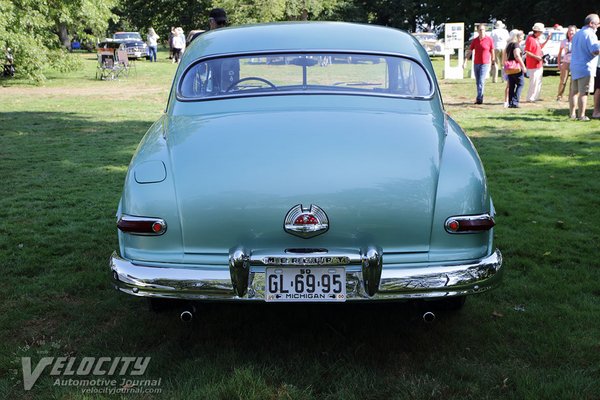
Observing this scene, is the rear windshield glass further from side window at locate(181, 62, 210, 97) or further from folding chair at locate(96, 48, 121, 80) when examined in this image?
folding chair at locate(96, 48, 121, 80)

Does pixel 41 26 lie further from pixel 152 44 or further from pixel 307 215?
pixel 307 215

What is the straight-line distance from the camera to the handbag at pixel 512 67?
47.3ft

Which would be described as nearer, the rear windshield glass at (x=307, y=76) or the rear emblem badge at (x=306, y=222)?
the rear emblem badge at (x=306, y=222)

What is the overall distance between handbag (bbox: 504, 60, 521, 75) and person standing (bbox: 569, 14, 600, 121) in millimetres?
1862

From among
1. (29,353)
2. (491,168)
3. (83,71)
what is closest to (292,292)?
(29,353)

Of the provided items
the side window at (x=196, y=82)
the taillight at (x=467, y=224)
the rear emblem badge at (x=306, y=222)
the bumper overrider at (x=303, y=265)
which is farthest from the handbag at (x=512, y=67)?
the rear emblem badge at (x=306, y=222)

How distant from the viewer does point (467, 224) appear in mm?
3396

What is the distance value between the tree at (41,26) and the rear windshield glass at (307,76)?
1660cm

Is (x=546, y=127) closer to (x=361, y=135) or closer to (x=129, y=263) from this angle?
(x=361, y=135)

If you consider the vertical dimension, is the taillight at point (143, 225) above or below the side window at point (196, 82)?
below

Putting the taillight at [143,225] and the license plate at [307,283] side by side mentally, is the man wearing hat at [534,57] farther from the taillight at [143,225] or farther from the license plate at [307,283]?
the taillight at [143,225]

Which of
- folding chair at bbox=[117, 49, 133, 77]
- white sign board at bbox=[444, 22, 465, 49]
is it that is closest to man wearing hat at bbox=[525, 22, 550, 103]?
white sign board at bbox=[444, 22, 465, 49]

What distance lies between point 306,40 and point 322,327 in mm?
1929

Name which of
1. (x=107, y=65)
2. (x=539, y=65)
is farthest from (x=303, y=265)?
(x=107, y=65)
